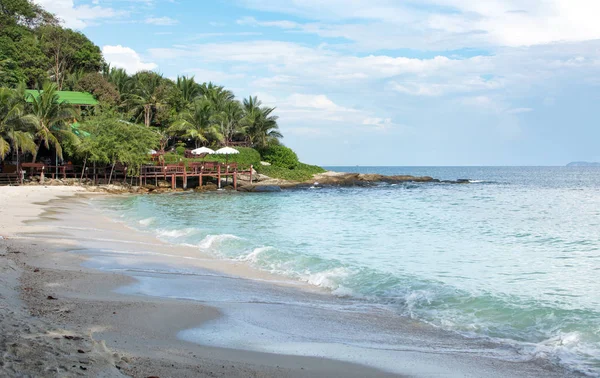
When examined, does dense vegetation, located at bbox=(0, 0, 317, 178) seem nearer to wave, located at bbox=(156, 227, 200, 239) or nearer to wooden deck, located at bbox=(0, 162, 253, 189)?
wooden deck, located at bbox=(0, 162, 253, 189)

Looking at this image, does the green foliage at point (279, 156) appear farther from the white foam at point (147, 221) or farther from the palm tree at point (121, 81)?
the white foam at point (147, 221)

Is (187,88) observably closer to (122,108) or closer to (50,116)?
(122,108)

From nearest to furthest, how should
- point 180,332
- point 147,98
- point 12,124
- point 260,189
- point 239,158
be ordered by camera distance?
1. point 180,332
2. point 12,124
3. point 260,189
4. point 239,158
5. point 147,98

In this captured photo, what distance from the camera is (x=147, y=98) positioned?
52.8 m

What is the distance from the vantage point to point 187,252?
13008 millimetres

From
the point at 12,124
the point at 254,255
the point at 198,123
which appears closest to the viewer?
the point at 254,255

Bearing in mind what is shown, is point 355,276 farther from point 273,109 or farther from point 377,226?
point 273,109

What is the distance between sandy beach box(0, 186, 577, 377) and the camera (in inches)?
177

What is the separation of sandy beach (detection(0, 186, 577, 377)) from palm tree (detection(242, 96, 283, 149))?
4631 cm

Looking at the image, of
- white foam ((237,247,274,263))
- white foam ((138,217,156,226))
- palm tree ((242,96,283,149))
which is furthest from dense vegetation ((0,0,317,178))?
white foam ((237,247,274,263))

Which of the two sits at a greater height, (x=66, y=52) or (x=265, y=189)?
(x=66, y=52)

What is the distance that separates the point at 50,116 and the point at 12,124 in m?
3.11

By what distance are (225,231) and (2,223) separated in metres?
6.57

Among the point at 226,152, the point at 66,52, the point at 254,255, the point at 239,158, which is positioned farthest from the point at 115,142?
the point at 254,255
